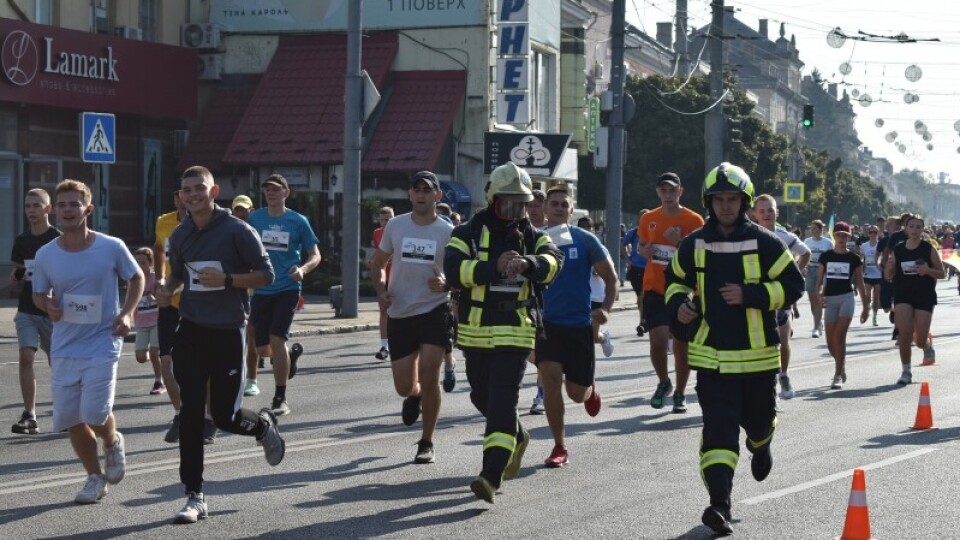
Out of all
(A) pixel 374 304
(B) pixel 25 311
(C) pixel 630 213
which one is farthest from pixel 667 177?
(C) pixel 630 213

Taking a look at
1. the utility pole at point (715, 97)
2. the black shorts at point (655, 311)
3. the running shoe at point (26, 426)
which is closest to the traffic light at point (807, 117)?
the utility pole at point (715, 97)

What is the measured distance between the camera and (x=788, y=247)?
1442cm

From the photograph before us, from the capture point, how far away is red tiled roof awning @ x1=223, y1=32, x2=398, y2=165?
122 feet

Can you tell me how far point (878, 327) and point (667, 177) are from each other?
15785 millimetres

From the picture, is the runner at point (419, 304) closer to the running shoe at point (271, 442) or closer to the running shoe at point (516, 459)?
the running shoe at point (516, 459)

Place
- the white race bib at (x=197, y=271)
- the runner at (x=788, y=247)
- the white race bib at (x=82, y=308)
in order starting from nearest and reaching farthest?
the white race bib at (x=197, y=271) → the white race bib at (x=82, y=308) → the runner at (x=788, y=247)

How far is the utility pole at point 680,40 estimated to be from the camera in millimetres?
63041

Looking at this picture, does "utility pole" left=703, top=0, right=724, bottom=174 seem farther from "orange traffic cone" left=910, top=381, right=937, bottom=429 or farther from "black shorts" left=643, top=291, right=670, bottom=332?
"orange traffic cone" left=910, top=381, right=937, bottom=429

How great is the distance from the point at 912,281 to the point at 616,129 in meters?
16.7

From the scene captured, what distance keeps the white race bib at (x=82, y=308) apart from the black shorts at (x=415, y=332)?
226cm

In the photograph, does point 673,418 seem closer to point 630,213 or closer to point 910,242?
point 910,242

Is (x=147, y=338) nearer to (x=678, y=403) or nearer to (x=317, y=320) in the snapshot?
(x=678, y=403)

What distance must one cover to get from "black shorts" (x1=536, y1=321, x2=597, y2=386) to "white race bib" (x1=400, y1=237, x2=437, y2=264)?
0.86 meters

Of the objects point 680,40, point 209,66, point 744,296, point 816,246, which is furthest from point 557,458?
point 680,40
